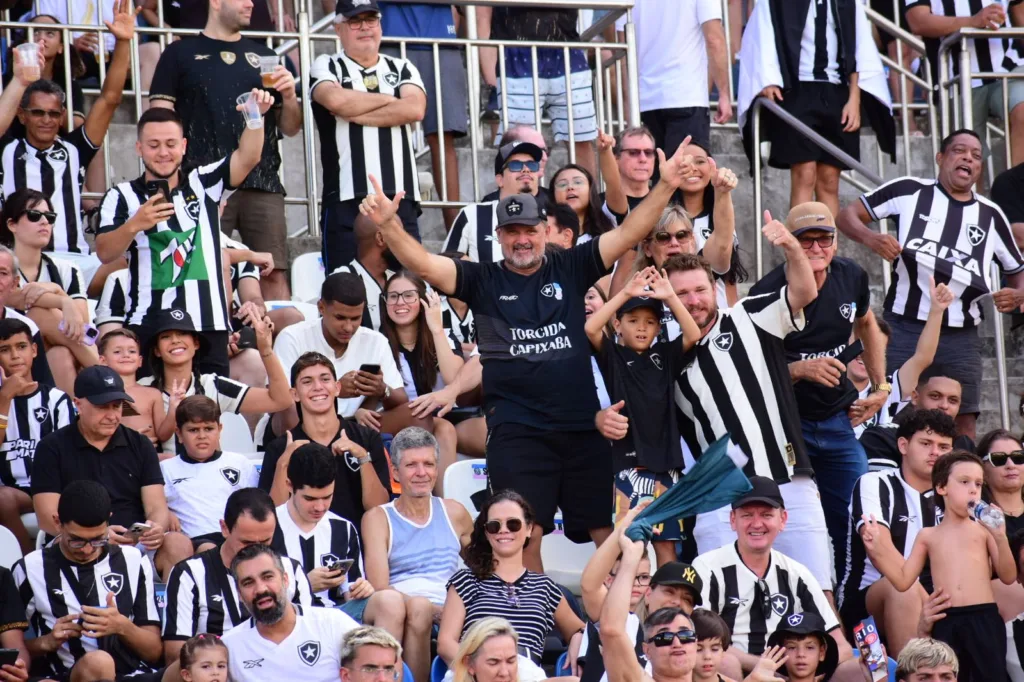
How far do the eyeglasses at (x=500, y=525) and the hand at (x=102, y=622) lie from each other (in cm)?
155

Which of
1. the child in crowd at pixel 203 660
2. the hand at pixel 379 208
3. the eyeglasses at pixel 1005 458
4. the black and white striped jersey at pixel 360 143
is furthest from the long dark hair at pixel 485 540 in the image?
the black and white striped jersey at pixel 360 143

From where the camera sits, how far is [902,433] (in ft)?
28.5

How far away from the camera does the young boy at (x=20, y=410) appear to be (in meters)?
8.32

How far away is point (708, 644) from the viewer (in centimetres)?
712

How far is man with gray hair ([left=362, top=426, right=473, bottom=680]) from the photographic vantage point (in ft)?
26.2

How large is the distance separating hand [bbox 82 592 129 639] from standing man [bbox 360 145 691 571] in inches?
68.5

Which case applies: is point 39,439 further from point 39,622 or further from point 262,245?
point 262,245

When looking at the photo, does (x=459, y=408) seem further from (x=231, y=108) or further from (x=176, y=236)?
(x=231, y=108)

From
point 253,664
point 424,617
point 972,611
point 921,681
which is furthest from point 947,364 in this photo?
point 253,664

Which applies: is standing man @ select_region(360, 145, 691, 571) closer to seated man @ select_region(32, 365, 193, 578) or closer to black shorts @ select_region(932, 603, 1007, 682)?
seated man @ select_region(32, 365, 193, 578)

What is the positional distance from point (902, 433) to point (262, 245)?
150 inches

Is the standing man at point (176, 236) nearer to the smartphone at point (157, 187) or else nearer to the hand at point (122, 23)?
the smartphone at point (157, 187)

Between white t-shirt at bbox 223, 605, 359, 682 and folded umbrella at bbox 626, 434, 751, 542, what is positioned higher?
folded umbrella at bbox 626, 434, 751, 542

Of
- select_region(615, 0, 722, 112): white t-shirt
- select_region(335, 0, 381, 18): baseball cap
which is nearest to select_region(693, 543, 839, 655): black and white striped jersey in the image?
select_region(335, 0, 381, 18): baseball cap
